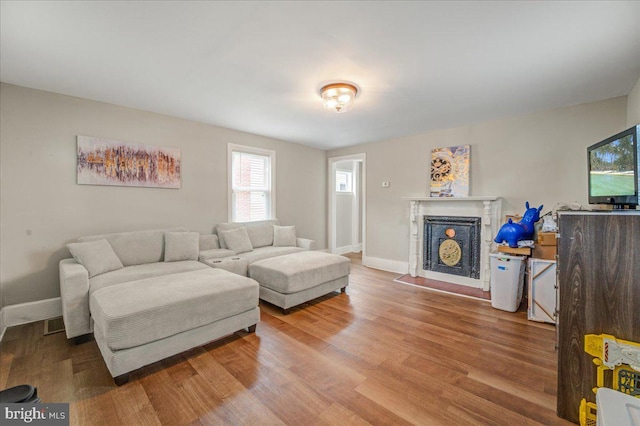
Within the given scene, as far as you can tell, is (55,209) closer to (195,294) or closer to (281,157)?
(195,294)

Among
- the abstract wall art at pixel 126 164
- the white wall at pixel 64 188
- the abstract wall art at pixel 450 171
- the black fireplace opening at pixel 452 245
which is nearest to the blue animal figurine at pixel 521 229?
the black fireplace opening at pixel 452 245

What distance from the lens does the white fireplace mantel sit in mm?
3719

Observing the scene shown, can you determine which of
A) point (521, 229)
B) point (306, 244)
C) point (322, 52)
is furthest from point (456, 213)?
point (322, 52)

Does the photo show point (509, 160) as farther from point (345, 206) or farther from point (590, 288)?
point (345, 206)

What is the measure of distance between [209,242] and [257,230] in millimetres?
788

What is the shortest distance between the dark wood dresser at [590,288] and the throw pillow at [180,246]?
362cm

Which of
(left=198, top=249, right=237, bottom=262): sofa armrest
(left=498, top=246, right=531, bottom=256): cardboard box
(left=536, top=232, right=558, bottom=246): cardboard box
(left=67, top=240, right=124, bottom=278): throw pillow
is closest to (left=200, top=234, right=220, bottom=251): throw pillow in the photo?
(left=198, top=249, right=237, bottom=262): sofa armrest

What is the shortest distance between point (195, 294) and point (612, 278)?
2.73 meters

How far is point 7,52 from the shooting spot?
209cm

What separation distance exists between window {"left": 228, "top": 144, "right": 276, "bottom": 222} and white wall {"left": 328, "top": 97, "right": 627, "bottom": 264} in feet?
6.67

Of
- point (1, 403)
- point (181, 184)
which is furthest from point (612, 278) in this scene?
point (181, 184)

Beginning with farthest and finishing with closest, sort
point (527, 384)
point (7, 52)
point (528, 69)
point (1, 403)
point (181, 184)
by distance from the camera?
point (181, 184)
point (528, 69)
point (7, 52)
point (527, 384)
point (1, 403)

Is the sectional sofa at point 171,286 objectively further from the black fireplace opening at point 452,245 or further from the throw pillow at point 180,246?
the black fireplace opening at point 452,245

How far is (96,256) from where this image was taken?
8.86 feet
